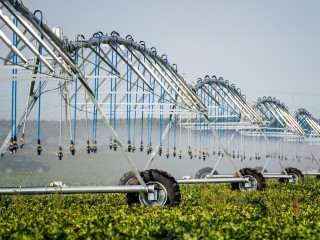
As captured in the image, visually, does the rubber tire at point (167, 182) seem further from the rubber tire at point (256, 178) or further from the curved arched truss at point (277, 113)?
the curved arched truss at point (277, 113)

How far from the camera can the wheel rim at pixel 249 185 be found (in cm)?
2731

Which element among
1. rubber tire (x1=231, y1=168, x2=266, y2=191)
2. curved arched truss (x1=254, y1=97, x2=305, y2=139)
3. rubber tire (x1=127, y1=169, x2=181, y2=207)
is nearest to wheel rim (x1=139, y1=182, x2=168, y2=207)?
rubber tire (x1=127, y1=169, x2=181, y2=207)

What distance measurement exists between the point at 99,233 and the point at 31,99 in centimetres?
749

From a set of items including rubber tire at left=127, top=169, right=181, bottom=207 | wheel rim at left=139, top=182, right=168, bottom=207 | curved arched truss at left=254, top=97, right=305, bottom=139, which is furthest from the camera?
curved arched truss at left=254, top=97, right=305, bottom=139

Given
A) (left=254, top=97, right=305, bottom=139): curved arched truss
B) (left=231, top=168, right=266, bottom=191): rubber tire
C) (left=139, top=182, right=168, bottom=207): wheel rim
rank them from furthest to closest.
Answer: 1. (left=254, top=97, right=305, bottom=139): curved arched truss
2. (left=231, top=168, right=266, bottom=191): rubber tire
3. (left=139, top=182, right=168, bottom=207): wheel rim

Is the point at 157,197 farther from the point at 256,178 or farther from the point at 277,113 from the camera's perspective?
the point at 277,113

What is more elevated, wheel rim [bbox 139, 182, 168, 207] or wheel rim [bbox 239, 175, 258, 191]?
wheel rim [bbox 139, 182, 168, 207]

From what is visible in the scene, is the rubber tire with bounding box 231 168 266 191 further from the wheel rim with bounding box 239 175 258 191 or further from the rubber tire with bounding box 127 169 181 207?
the rubber tire with bounding box 127 169 181 207

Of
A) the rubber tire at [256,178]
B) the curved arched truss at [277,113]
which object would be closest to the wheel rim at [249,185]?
the rubber tire at [256,178]

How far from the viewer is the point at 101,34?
57.0ft

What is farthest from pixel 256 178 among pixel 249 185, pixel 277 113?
pixel 277 113

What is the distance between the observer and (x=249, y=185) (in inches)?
1081

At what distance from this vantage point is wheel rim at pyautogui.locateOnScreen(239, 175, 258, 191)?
27.3 meters

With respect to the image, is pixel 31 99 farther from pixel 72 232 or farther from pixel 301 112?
pixel 301 112
